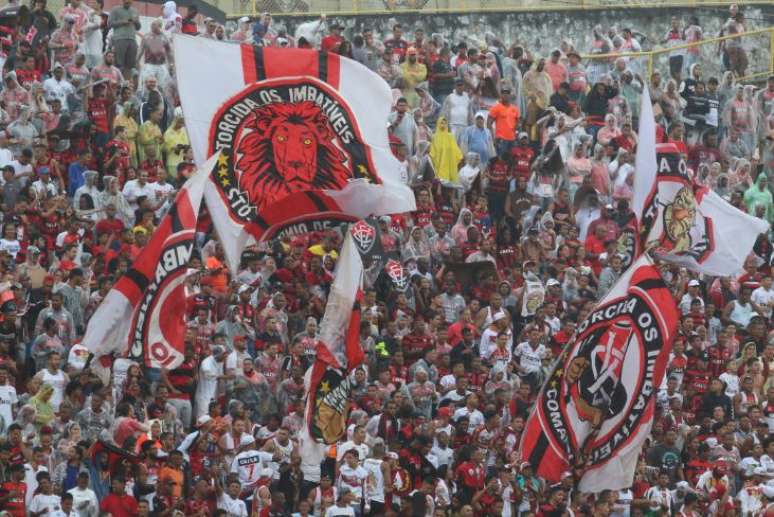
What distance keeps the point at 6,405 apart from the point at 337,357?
3374mm

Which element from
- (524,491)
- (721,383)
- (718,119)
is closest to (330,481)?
(524,491)

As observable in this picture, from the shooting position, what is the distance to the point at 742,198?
35.8 metres

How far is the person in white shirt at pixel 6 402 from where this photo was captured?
995 inches

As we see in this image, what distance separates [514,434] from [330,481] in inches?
110

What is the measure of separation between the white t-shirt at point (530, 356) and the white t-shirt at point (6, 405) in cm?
684

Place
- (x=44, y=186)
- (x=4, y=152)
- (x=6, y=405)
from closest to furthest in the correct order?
(x=6, y=405), (x=44, y=186), (x=4, y=152)

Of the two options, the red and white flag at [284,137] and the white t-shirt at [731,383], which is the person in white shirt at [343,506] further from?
the white t-shirt at [731,383]

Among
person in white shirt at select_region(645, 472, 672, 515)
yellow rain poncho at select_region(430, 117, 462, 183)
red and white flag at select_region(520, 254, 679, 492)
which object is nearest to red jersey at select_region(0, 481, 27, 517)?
red and white flag at select_region(520, 254, 679, 492)

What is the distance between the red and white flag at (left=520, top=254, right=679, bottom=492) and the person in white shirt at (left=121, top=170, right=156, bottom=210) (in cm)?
744

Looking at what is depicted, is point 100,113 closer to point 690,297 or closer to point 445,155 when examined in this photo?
point 445,155

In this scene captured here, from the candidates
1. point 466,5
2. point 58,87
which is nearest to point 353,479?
point 58,87

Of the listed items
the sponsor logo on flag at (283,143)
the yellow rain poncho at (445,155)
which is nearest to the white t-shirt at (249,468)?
the sponsor logo on flag at (283,143)

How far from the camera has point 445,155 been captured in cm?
3412

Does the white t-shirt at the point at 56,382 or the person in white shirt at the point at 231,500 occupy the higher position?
the white t-shirt at the point at 56,382
